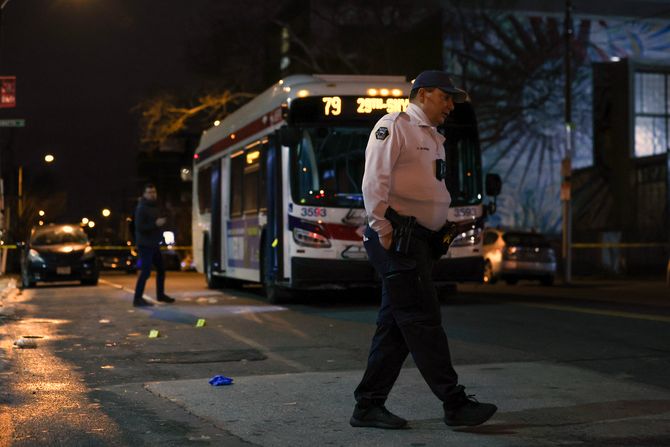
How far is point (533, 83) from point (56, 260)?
21119 millimetres

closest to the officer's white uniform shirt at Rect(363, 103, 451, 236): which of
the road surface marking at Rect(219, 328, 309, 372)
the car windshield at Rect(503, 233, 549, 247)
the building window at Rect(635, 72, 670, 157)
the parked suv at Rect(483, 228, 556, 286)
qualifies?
the road surface marking at Rect(219, 328, 309, 372)

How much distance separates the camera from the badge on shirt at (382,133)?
5.59 metres

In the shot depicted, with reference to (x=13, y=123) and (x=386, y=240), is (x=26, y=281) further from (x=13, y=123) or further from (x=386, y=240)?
(x=386, y=240)

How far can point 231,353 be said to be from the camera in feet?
31.4

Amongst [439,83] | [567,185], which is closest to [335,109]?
[439,83]

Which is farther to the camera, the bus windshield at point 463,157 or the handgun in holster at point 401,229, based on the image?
the bus windshield at point 463,157

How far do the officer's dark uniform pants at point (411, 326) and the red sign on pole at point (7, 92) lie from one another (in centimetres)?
1841

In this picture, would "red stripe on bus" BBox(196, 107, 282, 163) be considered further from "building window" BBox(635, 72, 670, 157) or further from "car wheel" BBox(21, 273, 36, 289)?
"building window" BBox(635, 72, 670, 157)

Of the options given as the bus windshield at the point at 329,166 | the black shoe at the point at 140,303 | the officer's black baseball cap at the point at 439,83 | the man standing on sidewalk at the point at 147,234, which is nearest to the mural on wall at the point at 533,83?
the bus windshield at the point at 329,166

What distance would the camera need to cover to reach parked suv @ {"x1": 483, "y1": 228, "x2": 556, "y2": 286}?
25.5 metres

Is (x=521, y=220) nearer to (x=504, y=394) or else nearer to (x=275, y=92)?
(x=275, y=92)

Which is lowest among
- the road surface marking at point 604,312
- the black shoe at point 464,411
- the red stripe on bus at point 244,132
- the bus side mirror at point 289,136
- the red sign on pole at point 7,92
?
the road surface marking at point 604,312

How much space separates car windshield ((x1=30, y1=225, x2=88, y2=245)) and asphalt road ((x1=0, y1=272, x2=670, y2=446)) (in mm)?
8002

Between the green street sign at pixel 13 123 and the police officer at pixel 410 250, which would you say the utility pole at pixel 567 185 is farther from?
the police officer at pixel 410 250
